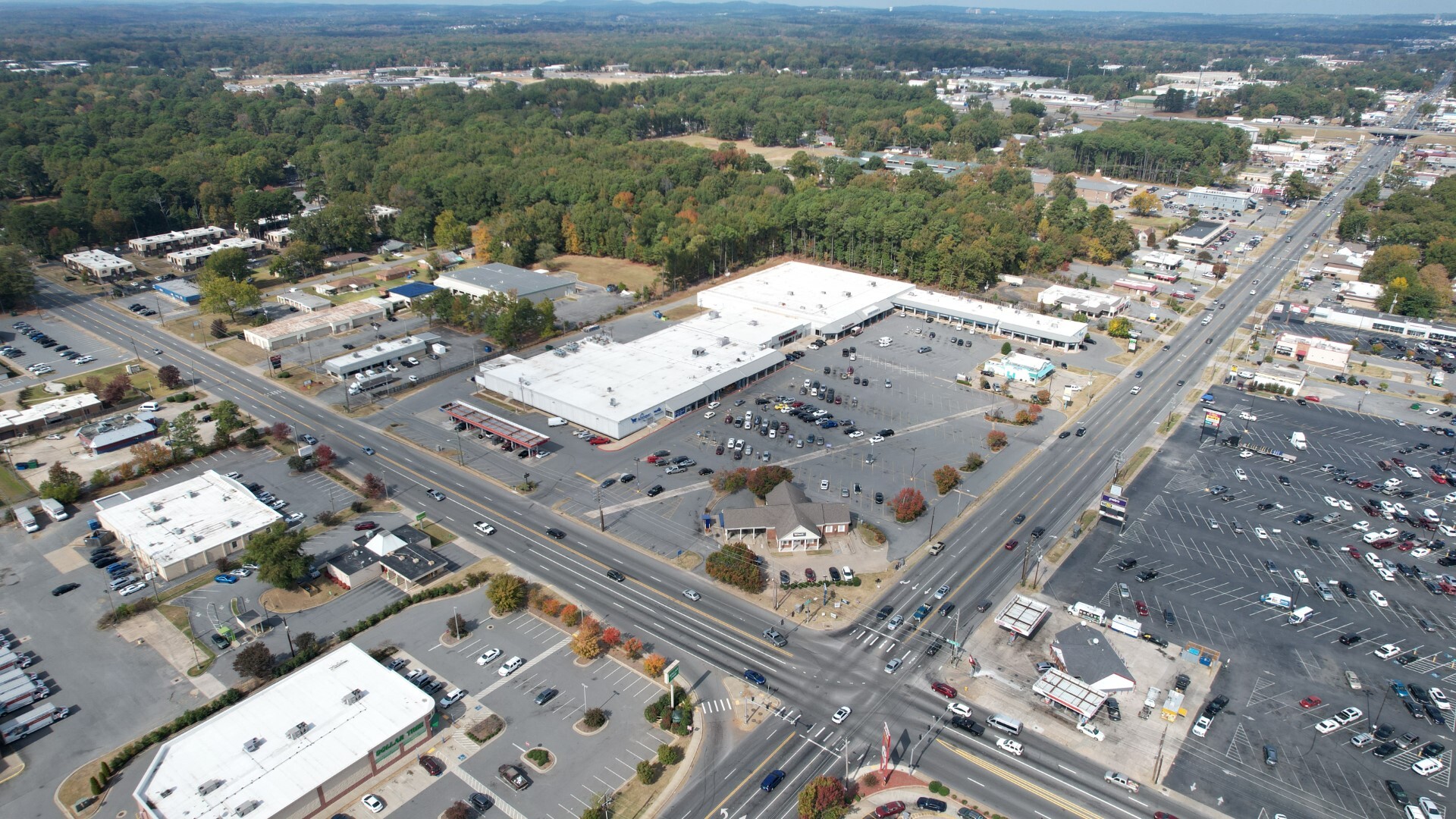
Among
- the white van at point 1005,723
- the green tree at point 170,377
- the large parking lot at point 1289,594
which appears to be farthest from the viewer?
the green tree at point 170,377

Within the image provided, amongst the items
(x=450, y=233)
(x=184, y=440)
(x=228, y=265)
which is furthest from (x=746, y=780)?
(x=450, y=233)

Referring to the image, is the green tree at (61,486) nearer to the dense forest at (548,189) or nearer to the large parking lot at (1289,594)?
the dense forest at (548,189)

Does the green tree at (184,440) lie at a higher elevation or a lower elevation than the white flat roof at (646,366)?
lower

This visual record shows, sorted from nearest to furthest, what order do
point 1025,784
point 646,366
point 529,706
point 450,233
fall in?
1. point 1025,784
2. point 529,706
3. point 646,366
4. point 450,233

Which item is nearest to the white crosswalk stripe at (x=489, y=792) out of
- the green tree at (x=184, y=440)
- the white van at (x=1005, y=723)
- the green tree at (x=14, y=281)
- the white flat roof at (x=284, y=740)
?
the white flat roof at (x=284, y=740)

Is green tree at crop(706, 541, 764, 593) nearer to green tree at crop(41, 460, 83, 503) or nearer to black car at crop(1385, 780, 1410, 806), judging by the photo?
black car at crop(1385, 780, 1410, 806)

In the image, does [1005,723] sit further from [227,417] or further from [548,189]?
[548,189]

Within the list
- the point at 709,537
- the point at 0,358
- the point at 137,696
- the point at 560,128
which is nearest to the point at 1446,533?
the point at 709,537
